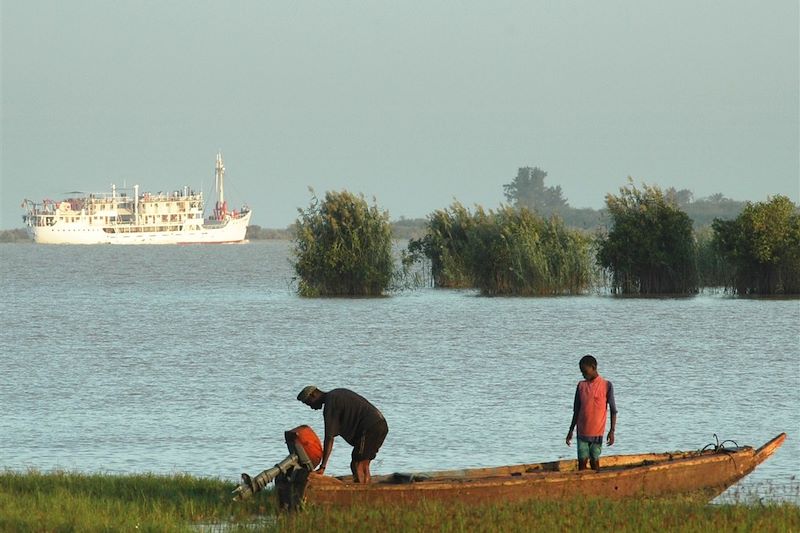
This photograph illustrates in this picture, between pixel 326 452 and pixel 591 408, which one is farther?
pixel 591 408

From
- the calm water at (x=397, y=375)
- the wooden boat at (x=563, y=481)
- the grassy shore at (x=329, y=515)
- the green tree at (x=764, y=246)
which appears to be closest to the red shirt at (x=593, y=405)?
the wooden boat at (x=563, y=481)

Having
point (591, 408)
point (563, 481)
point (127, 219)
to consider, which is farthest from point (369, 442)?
point (127, 219)

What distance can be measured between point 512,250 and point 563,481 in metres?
45.9

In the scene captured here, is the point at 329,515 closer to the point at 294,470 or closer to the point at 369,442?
the point at 294,470

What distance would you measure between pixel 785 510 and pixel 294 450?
5.00 m

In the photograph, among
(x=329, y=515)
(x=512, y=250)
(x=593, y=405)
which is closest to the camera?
(x=329, y=515)

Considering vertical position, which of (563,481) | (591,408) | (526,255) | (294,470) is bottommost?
(563,481)

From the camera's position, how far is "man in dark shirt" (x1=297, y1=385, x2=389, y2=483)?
14.5 metres

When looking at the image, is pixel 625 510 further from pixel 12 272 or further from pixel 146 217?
pixel 146 217

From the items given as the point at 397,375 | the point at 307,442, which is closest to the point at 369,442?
the point at 307,442

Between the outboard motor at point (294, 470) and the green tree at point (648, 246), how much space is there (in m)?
46.0

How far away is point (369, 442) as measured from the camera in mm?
14969

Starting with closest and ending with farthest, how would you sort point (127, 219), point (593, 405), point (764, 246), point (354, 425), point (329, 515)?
point (329, 515) < point (354, 425) < point (593, 405) < point (764, 246) < point (127, 219)

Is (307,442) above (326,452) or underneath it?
above
